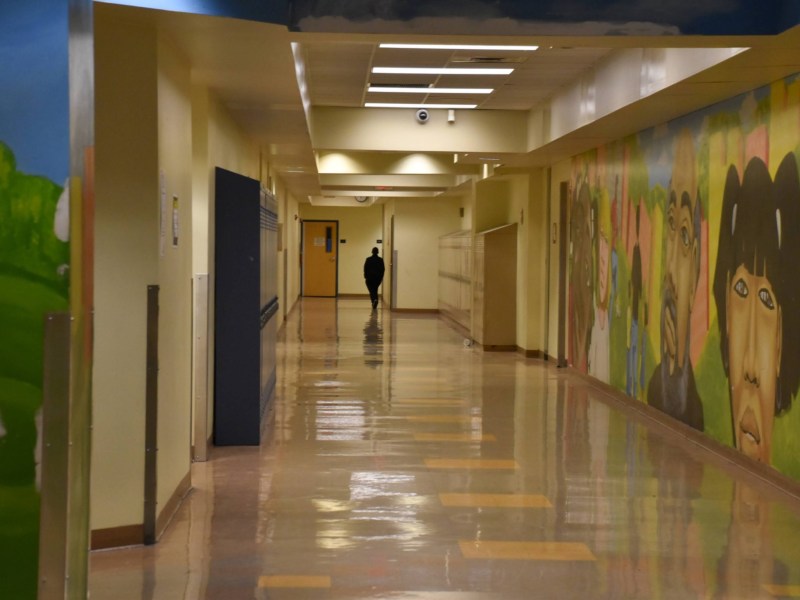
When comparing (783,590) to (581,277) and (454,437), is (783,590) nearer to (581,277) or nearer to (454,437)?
(454,437)

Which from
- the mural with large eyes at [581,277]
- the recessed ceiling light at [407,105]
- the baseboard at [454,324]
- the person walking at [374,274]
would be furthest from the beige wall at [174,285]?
the person walking at [374,274]

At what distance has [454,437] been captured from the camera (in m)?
9.70

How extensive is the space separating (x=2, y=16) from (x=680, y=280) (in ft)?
24.3

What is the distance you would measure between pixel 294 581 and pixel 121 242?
77.5 inches

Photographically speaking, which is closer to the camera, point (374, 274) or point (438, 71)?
point (438, 71)

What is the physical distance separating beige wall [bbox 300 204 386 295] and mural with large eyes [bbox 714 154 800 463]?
90.3 ft

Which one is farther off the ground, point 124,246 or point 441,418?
point 124,246

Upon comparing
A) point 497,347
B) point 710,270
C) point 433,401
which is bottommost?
point 433,401

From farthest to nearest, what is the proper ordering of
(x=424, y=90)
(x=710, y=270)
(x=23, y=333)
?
(x=424, y=90)
(x=710, y=270)
(x=23, y=333)

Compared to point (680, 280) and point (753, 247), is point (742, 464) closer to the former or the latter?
point (753, 247)

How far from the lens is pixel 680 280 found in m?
10.3

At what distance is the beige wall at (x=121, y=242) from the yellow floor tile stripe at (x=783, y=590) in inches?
126

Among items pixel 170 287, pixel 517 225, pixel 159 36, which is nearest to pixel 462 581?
pixel 170 287

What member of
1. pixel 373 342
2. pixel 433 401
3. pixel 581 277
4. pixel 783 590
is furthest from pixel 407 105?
pixel 783 590
